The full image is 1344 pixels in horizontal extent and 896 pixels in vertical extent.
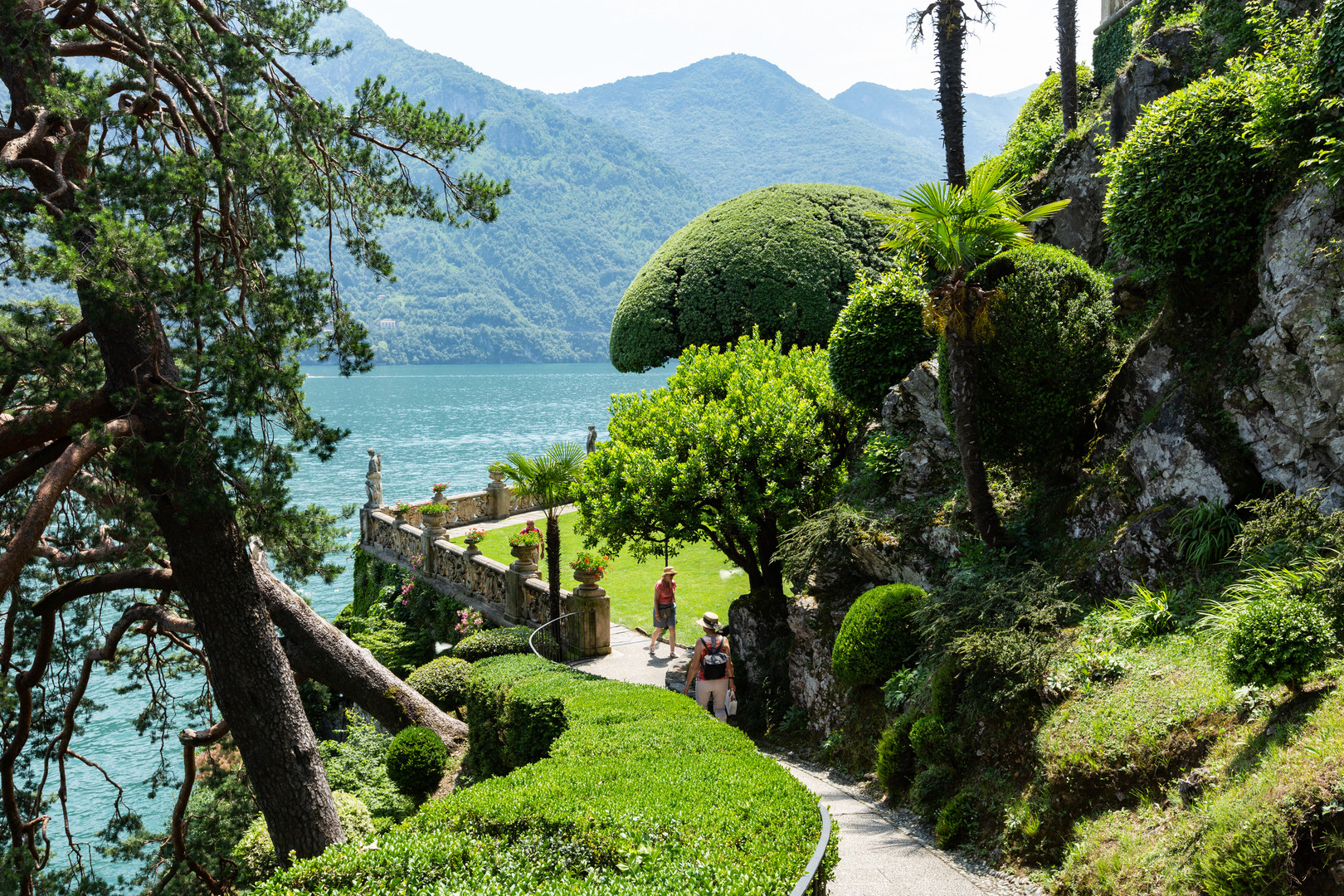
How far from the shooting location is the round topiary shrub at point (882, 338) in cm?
1254

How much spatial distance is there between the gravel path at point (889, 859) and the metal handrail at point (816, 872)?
0.25 m

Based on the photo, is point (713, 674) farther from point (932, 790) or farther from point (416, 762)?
point (416, 762)

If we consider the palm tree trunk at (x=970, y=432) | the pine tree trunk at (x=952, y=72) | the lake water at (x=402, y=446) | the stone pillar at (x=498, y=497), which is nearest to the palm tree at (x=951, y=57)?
the pine tree trunk at (x=952, y=72)

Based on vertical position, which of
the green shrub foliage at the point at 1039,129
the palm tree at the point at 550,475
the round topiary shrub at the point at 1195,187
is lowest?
the palm tree at the point at 550,475

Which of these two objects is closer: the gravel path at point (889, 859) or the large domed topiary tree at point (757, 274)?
the gravel path at point (889, 859)

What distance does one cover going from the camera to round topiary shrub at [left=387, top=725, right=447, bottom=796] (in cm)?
1182

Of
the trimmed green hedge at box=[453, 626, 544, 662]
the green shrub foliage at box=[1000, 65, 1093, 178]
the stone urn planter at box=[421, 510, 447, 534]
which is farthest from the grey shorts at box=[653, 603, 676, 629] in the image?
the green shrub foliage at box=[1000, 65, 1093, 178]

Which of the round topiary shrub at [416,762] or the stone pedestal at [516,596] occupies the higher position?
the stone pedestal at [516,596]

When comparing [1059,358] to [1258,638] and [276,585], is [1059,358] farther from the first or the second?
[276,585]

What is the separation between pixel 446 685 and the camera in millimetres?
14750

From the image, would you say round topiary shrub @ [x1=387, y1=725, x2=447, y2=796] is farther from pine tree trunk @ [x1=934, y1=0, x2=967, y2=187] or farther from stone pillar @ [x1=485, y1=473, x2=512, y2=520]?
stone pillar @ [x1=485, y1=473, x2=512, y2=520]

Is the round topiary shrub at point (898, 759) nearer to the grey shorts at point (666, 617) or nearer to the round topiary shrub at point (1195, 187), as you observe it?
the round topiary shrub at point (1195, 187)

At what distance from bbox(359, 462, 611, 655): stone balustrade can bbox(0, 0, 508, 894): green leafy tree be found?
7690mm

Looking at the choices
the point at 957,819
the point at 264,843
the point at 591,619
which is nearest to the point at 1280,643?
the point at 957,819
